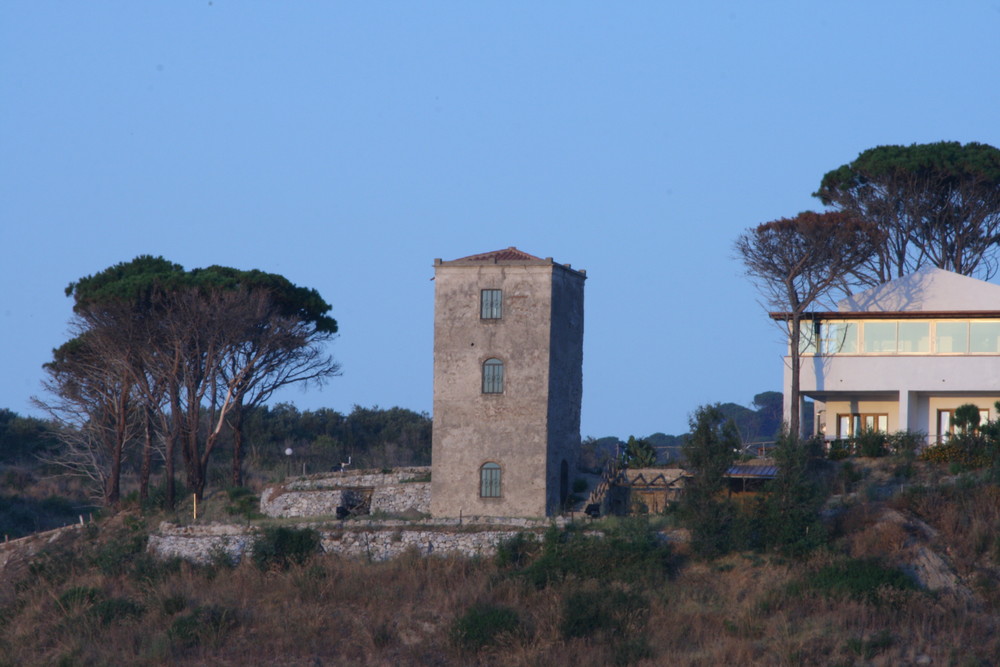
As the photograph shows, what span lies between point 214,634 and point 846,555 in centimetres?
1382

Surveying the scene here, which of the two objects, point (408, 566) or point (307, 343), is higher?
point (307, 343)

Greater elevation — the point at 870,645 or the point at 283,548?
the point at 283,548

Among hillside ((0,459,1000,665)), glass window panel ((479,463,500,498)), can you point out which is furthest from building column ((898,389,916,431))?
glass window panel ((479,463,500,498))

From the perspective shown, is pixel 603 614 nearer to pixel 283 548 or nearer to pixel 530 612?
pixel 530 612

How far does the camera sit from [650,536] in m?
31.5

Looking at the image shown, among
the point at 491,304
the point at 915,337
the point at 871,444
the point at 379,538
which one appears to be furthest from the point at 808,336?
the point at 379,538

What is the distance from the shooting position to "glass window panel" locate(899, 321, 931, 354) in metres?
39.8

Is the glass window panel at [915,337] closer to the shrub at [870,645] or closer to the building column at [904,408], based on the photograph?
the building column at [904,408]

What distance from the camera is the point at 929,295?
41.2 metres

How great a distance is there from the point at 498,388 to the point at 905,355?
12433 millimetres

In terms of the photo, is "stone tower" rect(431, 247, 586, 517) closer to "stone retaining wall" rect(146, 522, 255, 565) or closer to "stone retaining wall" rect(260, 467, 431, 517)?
"stone retaining wall" rect(260, 467, 431, 517)

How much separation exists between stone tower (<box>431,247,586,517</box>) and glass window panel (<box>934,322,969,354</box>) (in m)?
11.4

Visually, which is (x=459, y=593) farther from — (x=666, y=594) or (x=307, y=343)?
(x=307, y=343)

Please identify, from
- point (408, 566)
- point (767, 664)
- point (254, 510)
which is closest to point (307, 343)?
point (254, 510)
